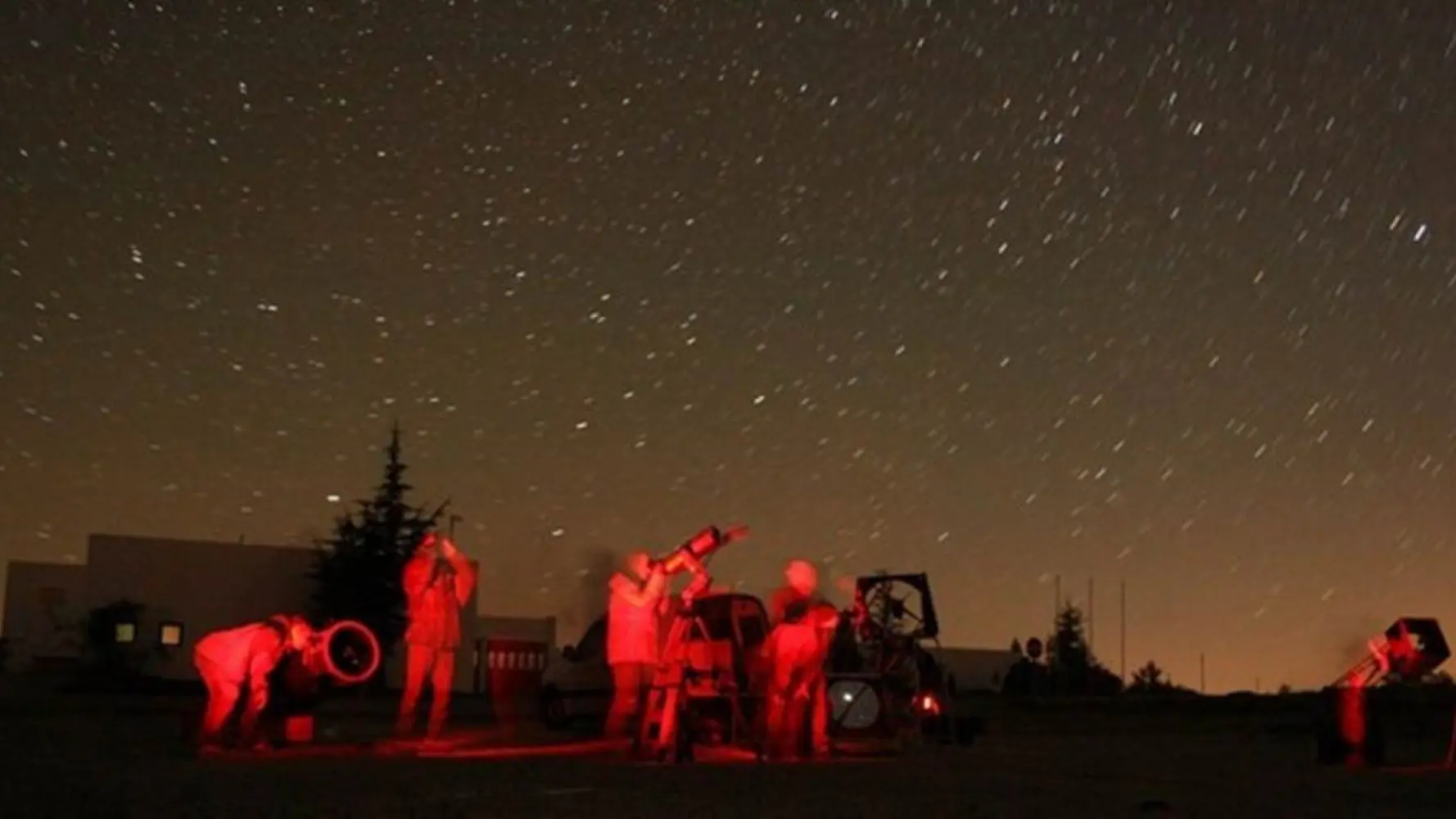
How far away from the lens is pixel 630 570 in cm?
1770

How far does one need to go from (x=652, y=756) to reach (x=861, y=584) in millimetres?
5758

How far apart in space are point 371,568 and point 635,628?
4160 centimetres

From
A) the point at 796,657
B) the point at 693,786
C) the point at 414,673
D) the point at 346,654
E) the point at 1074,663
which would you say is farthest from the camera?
the point at 1074,663

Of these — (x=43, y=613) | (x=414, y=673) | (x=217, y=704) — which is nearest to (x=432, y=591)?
(x=414, y=673)

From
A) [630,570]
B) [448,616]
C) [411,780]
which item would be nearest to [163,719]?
[448,616]

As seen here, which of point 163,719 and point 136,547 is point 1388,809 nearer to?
point 163,719

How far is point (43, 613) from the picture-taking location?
5531 cm

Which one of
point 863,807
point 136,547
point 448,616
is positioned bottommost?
point 863,807

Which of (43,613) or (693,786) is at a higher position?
(43,613)

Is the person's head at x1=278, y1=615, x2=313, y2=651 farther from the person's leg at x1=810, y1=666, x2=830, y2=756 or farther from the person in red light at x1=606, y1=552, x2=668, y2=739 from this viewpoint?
the person's leg at x1=810, y1=666, x2=830, y2=756

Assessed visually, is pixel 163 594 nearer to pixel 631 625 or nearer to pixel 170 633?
pixel 170 633

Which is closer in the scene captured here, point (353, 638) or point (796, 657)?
point (796, 657)

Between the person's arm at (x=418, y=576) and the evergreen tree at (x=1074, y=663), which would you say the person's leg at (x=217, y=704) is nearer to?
the person's arm at (x=418, y=576)

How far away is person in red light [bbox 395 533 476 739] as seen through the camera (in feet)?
64.6
